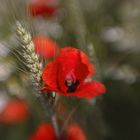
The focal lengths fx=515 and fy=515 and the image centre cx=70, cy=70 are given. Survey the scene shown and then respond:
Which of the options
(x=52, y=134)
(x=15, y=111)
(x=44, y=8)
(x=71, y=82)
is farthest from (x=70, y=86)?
(x=44, y=8)

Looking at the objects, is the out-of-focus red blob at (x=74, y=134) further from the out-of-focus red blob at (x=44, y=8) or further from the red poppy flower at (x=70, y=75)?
the out-of-focus red blob at (x=44, y=8)

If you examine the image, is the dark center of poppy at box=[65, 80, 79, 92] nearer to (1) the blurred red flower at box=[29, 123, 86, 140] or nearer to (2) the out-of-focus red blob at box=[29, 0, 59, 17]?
(1) the blurred red flower at box=[29, 123, 86, 140]

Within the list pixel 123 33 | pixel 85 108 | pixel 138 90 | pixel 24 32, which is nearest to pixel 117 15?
pixel 123 33

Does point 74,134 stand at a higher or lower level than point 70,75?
lower

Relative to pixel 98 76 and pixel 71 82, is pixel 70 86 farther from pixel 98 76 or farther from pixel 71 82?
pixel 98 76

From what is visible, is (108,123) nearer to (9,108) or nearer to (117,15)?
(9,108)
